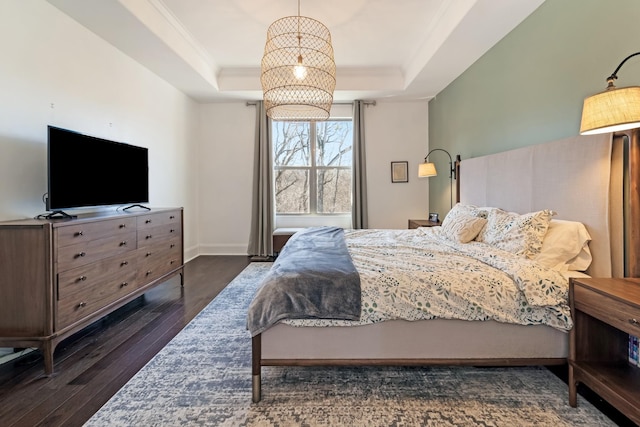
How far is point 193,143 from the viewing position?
529cm

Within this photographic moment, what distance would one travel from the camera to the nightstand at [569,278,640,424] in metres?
1.35

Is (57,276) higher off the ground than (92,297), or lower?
higher

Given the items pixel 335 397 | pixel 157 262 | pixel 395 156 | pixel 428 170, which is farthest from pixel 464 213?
pixel 157 262

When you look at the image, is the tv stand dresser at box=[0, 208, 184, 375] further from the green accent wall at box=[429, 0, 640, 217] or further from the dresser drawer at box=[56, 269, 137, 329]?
the green accent wall at box=[429, 0, 640, 217]

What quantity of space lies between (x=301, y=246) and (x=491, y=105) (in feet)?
8.42

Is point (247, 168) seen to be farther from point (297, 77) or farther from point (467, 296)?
point (467, 296)

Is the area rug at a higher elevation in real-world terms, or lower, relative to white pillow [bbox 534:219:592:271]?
lower

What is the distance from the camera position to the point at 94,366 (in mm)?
2057

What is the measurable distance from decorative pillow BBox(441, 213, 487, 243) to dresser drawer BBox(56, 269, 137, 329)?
2859mm

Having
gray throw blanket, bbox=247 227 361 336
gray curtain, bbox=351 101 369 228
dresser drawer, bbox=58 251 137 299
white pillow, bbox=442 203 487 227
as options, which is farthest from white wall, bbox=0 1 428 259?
white pillow, bbox=442 203 487 227

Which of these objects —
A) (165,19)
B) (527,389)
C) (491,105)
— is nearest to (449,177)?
(491,105)

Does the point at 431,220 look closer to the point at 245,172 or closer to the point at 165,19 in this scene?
the point at 245,172

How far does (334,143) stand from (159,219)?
3.25 meters

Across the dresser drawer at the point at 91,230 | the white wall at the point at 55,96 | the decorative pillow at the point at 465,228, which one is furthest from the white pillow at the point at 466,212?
the white wall at the point at 55,96
